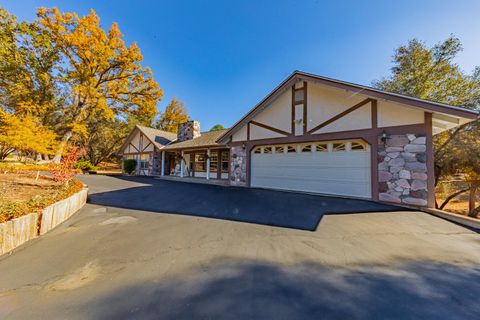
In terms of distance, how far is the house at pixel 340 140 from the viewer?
6.22 meters

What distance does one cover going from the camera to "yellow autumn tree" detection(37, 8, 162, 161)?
1769 centimetres

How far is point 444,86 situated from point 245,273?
51.4ft

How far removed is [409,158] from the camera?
6332 mm

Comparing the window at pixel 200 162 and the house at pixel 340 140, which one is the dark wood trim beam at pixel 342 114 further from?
the window at pixel 200 162

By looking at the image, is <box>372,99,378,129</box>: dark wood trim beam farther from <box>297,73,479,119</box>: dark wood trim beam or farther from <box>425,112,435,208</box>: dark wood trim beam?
<box>425,112,435,208</box>: dark wood trim beam

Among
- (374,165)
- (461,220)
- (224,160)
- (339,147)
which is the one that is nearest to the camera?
(461,220)

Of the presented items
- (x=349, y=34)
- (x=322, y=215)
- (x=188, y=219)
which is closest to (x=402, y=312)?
(x=322, y=215)

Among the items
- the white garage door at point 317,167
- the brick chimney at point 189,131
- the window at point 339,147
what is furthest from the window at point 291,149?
the brick chimney at point 189,131

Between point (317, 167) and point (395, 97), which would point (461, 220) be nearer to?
point (395, 97)

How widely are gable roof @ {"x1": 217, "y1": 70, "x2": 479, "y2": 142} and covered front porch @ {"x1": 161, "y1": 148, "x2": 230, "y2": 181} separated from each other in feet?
11.7

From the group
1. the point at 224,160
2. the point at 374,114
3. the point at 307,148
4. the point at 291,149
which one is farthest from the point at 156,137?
the point at 374,114

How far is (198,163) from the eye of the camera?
16.6m

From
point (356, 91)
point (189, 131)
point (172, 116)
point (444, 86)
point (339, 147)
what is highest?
point (172, 116)

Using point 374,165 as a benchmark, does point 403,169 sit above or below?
below
